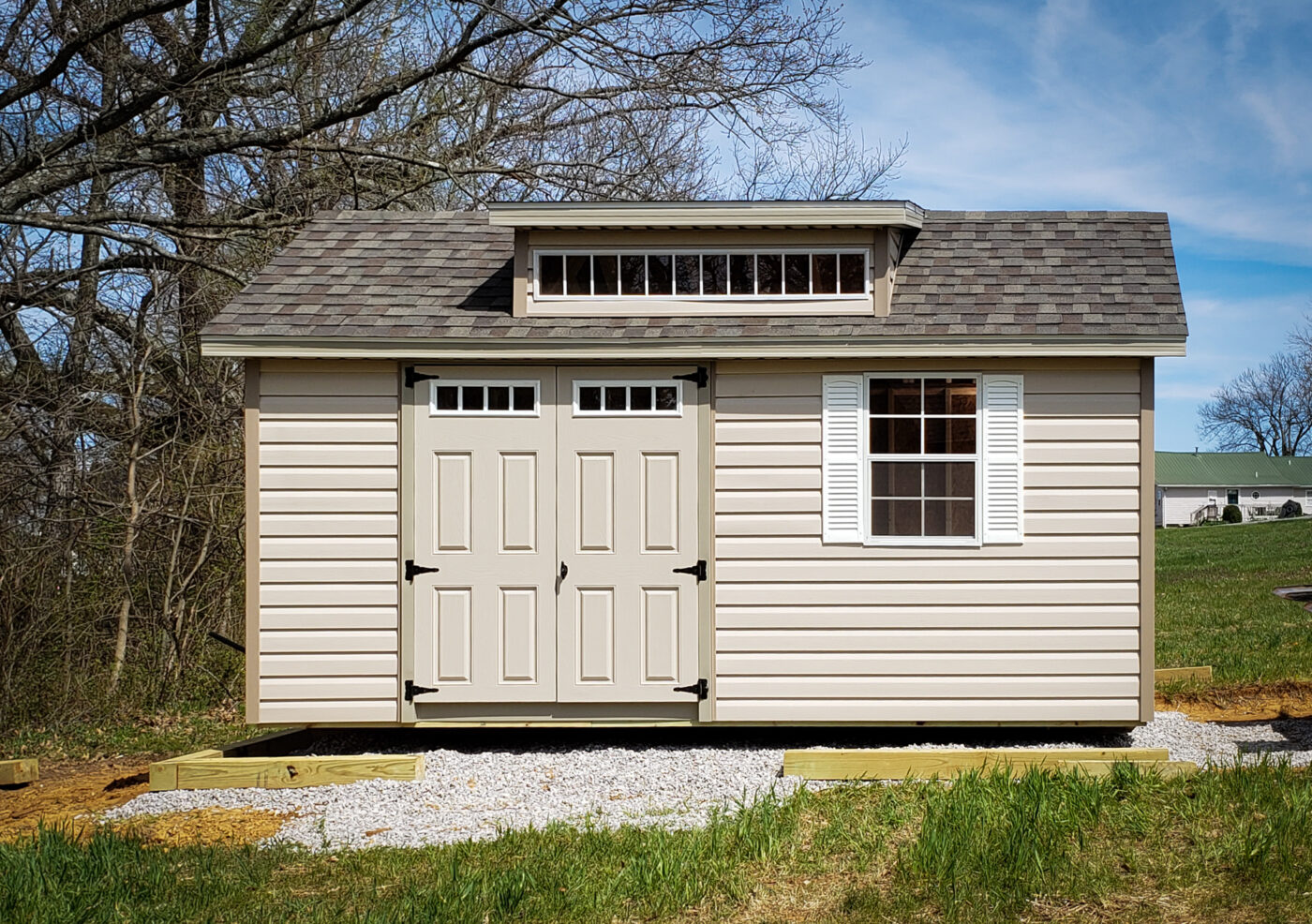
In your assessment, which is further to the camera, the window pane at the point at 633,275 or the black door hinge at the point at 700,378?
the window pane at the point at 633,275

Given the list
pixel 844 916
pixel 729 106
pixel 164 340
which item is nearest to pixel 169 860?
pixel 844 916

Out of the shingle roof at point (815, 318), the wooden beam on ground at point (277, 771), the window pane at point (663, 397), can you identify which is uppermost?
the shingle roof at point (815, 318)

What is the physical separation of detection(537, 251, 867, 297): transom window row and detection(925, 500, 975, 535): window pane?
1.66m

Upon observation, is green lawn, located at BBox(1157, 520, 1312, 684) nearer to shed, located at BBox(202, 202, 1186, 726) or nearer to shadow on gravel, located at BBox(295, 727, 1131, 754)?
shadow on gravel, located at BBox(295, 727, 1131, 754)

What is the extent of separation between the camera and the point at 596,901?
16.7 ft

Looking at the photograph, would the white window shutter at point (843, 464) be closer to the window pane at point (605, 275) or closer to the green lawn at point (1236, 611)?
the window pane at point (605, 275)

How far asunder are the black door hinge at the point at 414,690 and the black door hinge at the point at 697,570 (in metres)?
1.90

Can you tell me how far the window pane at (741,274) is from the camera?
8.70 m

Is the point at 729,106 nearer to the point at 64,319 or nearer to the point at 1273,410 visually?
the point at 64,319

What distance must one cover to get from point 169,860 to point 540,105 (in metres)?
12.0

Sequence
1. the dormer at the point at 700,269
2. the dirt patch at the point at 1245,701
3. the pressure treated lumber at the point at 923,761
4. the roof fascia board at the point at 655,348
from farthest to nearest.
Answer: the dirt patch at the point at 1245,701
the dormer at the point at 700,269
the roof fascia board at the point at 655,348
the pressure treated lumber at the point at 923,761

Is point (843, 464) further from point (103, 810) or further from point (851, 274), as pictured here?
point (103, 810)

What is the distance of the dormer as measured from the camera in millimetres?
8602

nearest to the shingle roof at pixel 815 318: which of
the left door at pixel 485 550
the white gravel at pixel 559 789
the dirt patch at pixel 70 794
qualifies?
the left door at pixel 485 550
